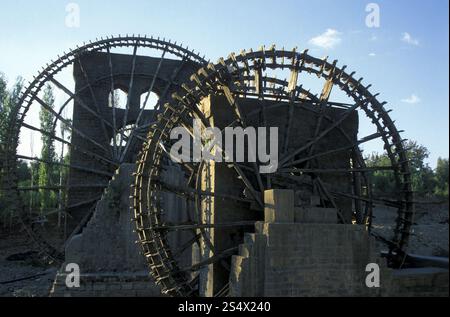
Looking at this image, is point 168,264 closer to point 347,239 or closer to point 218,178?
point 218,178

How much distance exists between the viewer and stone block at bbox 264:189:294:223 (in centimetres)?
733

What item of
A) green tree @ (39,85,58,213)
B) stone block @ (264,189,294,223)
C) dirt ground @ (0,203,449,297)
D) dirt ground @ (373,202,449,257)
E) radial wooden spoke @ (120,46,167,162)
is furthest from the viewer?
green tree @ (39,85,58,213)

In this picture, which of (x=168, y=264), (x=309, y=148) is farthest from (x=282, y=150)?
(x=168, y=264)

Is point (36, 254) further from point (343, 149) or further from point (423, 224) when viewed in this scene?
point (423, 224)

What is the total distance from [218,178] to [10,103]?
2404cm

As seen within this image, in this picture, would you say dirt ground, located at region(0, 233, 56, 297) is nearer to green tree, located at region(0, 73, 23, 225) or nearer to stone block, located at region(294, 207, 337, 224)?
green tree, located at region(0, 73, 23, 225)

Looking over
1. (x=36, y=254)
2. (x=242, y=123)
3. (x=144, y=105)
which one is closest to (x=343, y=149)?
(x=242, y=123)

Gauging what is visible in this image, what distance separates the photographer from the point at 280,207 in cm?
737

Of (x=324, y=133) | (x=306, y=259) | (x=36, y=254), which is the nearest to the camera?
(x=306, y=259)

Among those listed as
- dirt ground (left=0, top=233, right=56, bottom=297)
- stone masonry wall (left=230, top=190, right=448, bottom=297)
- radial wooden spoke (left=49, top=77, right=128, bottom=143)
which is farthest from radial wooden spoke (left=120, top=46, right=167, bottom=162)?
stone masonry wall (left=230, top=190, right=448, bottom=297)

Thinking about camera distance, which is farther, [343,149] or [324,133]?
[343,149]

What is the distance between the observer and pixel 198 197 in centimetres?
935

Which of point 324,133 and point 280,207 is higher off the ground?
point 324,133
